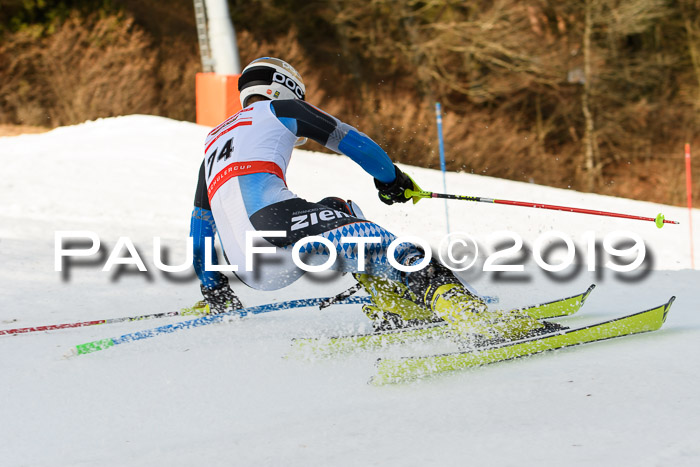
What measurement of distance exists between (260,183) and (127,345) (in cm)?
110

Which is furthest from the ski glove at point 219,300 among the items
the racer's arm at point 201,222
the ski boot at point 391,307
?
the ski boot at point 391,307

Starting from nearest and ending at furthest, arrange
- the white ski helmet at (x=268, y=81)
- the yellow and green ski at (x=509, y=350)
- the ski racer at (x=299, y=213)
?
the yellow and green ski at (x=509, y=350) < the ski racer at (x=299, y=213) < the white ski helmet at (x=268, y=81)

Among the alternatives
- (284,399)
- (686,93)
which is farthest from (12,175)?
Result: (686,93)

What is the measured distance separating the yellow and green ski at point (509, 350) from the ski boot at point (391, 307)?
0.50m

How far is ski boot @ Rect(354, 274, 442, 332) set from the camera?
3477mm

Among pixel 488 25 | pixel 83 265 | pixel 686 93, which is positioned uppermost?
pixel 488 25

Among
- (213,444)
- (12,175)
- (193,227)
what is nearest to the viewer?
(213,444)

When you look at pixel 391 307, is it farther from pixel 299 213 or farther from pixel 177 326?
pixel 177 326

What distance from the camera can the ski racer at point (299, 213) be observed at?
3.04 meters

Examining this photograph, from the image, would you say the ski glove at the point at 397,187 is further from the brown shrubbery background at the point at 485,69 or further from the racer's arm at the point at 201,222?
the brown shrubbery background at the point at 485,69

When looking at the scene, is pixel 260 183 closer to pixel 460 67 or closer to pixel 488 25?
pixel 488 25

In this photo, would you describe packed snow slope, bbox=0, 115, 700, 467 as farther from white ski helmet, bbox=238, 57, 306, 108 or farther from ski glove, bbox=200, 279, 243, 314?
white ski helmet, bbox=238, 57, 306, 108

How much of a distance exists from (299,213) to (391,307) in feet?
2.33

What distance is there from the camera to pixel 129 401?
2.80 m
